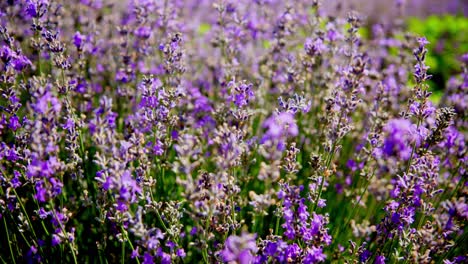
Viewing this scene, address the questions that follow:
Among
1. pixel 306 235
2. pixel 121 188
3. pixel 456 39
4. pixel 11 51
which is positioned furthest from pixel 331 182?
pixel 456 39

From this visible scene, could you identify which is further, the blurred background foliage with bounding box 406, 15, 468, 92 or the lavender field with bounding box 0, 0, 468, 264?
the blurred background foliage with bounding box 406, 15, 468, 92

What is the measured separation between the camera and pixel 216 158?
2.05m

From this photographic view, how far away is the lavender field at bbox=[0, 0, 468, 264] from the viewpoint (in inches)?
82.6

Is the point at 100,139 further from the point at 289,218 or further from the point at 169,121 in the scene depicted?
the point at 289,218

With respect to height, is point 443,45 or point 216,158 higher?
point 443,45

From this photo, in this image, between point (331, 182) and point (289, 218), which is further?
point (331, 182)

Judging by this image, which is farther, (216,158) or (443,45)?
(443,45)

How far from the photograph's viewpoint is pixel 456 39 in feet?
29.0

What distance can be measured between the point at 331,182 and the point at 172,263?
1.87 meters

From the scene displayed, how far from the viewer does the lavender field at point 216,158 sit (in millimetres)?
2098

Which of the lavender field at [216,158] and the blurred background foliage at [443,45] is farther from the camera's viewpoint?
the blurred background foliage at [443,45]

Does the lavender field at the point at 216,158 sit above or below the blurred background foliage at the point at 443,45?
below

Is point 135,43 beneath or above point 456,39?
beneath

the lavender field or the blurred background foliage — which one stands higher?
the blurred background foliage
